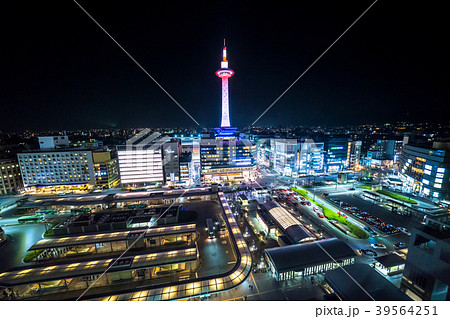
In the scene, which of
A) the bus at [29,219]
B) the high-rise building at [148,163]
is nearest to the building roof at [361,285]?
the bus at [29,219]

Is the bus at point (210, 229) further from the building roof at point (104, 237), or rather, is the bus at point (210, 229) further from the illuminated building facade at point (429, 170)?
the illuminated building facade at point (429, 170)

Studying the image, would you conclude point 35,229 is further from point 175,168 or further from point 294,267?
point 294,267

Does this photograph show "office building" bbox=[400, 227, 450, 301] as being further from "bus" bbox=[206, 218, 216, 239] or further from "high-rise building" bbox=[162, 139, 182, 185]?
"high-rise building" bbox=[162, 139, 182, 185]

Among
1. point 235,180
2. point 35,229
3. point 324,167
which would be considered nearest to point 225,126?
point 235,180

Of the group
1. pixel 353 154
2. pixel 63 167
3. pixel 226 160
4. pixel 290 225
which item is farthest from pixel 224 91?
pixel 290 225

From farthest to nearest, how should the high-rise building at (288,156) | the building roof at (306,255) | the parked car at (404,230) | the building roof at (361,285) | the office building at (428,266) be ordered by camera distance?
1. the high-rise building at (288,156)
2. the parked car at (404,230)
3. the building roof at (306,255)
4. the office building at (428,266)
5. the building roof at (361,285)
